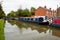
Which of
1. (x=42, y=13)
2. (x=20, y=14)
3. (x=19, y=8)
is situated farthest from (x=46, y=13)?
(x=19, y=8)

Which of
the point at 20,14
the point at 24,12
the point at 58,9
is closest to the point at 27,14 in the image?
the point at 24,12

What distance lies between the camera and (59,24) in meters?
35.8

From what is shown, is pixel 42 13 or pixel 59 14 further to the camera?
pixel 42 13

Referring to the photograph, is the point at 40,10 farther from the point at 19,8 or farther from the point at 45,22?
the point at 19,8

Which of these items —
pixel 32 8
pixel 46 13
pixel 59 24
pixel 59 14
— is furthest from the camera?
pixel 32 8

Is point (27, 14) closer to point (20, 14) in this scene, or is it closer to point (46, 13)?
point (20, 14)

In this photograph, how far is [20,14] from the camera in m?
102

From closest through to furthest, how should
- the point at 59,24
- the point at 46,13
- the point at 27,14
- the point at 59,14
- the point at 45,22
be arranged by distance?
the point at 59,24, the point at 45,22, the point at 59,14, the point at 46,13, the point at 27,14

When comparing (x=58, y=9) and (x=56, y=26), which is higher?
(x=58, y=9)

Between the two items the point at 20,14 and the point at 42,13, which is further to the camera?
the point at 20,14

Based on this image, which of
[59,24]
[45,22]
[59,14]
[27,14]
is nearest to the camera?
[59,24]

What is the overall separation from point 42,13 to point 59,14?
1520cm

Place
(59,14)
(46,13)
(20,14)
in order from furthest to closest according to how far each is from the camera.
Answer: (20,14) → (46,13) → (59,14)

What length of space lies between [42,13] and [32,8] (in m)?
38.6
